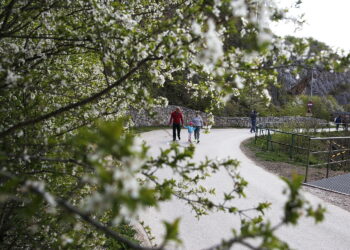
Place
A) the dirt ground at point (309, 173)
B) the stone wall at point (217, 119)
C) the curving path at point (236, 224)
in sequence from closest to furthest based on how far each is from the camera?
the curving path at point (236, 224), the dirt ground at point (309, 173), the stone wall at point (217, 119)

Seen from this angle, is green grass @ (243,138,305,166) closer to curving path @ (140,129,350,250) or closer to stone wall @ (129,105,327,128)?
curving path @ (140,129,350,250)

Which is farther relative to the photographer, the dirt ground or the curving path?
the dirt ground

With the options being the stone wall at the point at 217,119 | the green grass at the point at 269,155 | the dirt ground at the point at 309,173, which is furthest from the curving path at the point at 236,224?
the stone wall at the point at 217,119

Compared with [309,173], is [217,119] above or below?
above

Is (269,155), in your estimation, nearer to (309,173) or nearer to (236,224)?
(309,173)

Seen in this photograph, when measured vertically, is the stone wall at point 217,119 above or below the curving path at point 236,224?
above

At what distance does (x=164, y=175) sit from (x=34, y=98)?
19.7 ft

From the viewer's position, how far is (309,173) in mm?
11000

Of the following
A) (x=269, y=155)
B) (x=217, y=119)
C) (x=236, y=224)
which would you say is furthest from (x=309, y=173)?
(x=217, y=119)

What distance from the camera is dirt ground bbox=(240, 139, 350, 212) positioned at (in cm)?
763

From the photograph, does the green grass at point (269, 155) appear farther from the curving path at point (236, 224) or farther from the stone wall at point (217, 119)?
the stone wall at point (217, 119)

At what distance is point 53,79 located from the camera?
3346mm

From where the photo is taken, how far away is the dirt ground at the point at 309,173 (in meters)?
7.63

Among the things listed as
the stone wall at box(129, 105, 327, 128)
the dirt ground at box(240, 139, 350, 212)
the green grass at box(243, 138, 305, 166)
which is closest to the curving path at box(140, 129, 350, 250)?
the dirt ground at box(240, 139, 350, 212)
